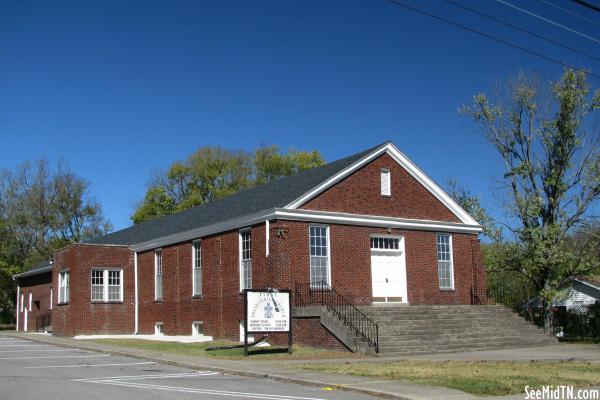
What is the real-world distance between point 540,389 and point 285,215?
13.5m

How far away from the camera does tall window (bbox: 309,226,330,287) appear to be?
1008 inches

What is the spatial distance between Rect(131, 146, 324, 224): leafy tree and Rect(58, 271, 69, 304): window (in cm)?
3123

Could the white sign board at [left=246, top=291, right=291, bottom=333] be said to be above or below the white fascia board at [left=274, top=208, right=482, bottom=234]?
below

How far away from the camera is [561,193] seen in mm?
29234

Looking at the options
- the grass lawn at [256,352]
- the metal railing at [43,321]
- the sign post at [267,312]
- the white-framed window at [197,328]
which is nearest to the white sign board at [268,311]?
the sign post at [267,312]

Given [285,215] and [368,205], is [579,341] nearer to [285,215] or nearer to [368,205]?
[368,205]

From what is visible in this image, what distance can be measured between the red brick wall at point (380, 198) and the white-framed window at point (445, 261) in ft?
2.85

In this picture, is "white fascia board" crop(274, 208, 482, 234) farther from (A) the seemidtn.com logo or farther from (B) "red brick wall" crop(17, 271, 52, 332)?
(B) "red brick wall" crop(17, 271, 52, 332)

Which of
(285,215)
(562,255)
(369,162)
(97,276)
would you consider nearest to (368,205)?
(369,162)

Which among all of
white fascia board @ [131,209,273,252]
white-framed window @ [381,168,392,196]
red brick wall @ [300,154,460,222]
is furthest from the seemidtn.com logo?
white-framed window @ [381,168,392,196]

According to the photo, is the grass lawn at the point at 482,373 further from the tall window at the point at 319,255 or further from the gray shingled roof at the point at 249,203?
the gray shingled roof at the point at 249,203

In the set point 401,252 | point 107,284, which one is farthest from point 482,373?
point 107,284

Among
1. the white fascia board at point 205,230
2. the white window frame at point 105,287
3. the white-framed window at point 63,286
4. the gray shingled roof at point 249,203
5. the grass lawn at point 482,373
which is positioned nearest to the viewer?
the grass lawn at point 482,373

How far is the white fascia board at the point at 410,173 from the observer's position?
26011mm
